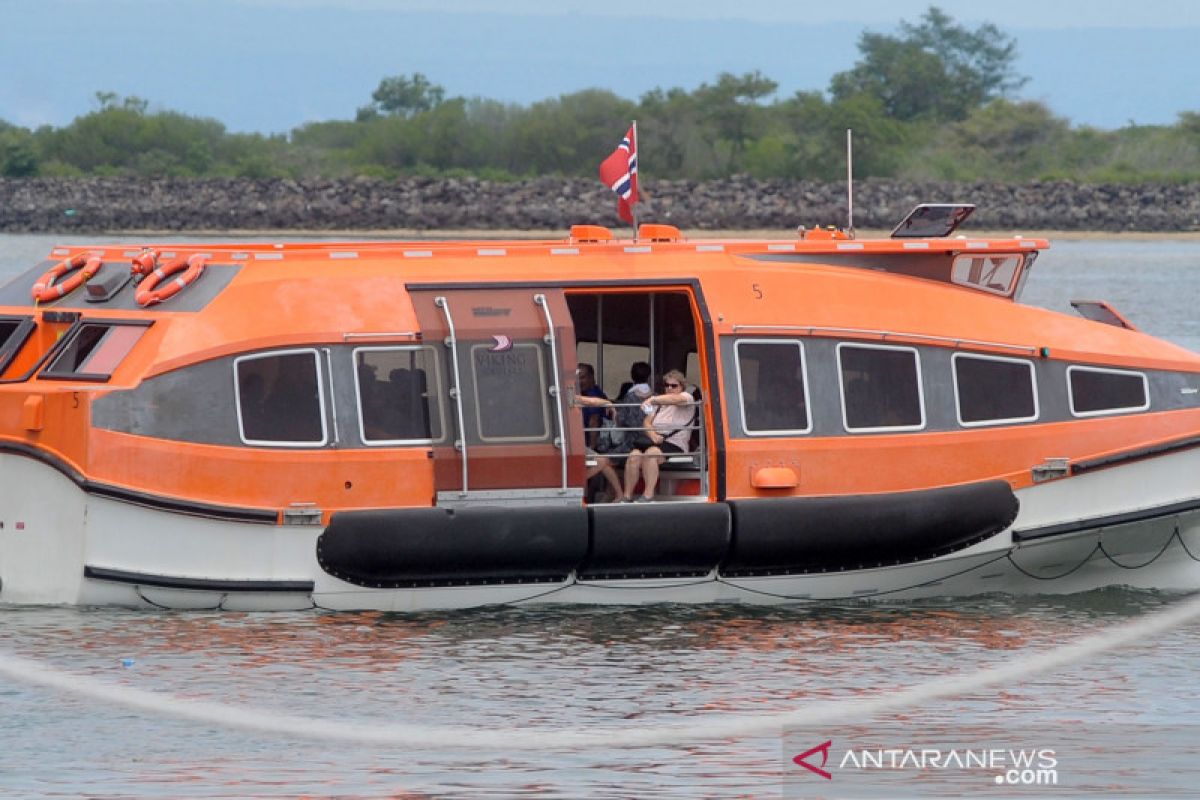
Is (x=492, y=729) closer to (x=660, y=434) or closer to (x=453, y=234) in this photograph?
(x=660, y=434)

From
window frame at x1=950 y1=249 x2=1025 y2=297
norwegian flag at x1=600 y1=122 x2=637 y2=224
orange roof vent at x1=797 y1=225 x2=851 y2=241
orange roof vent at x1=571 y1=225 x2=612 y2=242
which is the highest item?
norwegian flag at x1=600 y1=122 x2=637 y2=224

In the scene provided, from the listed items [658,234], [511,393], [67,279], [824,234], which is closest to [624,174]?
[658,234]

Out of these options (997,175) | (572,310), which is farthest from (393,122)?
(572,310)

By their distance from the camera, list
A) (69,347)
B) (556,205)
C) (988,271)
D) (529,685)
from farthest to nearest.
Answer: (556,205) → (988,271) → (69,347) → (529,685)

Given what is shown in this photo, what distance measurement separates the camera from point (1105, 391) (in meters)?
14.6

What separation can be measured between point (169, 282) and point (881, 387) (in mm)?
4795

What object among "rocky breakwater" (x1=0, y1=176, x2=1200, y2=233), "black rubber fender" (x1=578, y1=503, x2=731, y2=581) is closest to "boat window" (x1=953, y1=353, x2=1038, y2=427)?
"black rubber fender" (x1=578, y1=503, x2=731, y2=581)

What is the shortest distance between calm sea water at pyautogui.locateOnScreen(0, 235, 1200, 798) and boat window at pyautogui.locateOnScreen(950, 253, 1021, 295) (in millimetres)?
2231

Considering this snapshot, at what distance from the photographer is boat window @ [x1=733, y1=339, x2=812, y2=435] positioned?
14062 millimetres

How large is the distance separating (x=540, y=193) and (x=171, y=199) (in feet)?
45.9

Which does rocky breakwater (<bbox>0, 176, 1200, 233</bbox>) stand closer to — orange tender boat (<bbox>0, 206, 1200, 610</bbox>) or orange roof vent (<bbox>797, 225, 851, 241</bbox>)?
orange roof vent (<bbox>797, 225, 851, 241</bbox>)

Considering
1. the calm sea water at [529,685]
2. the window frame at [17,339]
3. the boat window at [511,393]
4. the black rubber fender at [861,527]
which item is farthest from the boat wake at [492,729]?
the boat window at [511,393]

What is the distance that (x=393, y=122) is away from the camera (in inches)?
3457

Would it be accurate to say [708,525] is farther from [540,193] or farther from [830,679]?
[540,193]
